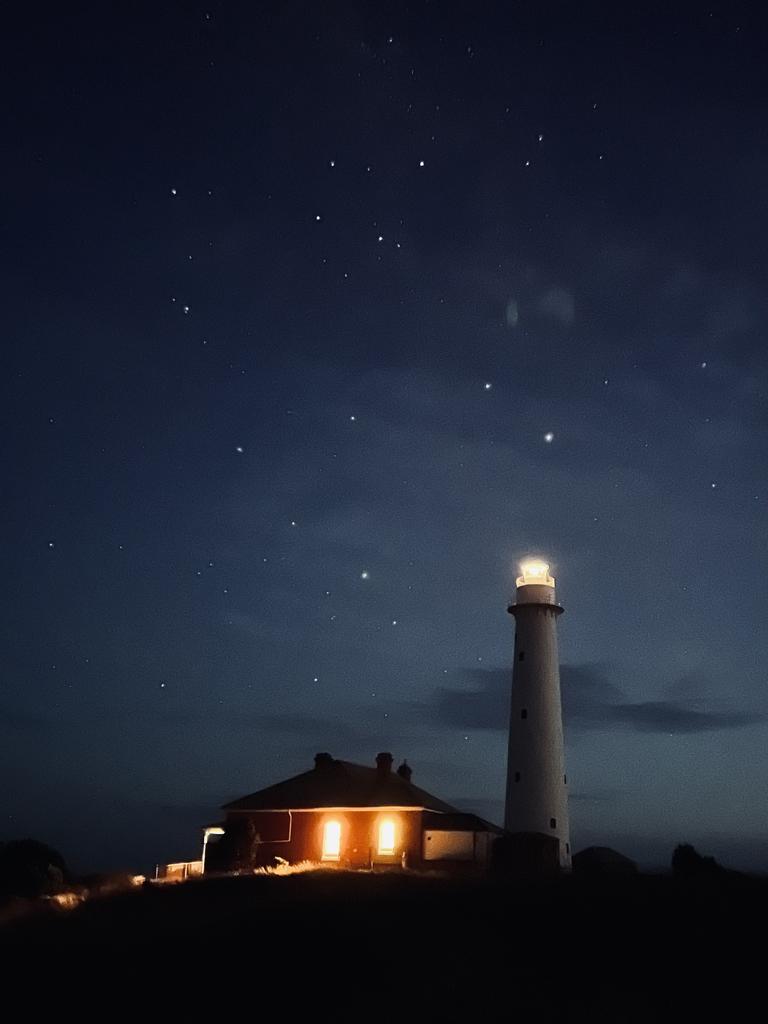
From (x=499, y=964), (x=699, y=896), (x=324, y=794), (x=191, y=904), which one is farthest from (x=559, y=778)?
(x=499, y=964)

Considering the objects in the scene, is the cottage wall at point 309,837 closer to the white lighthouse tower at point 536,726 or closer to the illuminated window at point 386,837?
the illuminated window at point 386,837

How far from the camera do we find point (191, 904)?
1096 inches

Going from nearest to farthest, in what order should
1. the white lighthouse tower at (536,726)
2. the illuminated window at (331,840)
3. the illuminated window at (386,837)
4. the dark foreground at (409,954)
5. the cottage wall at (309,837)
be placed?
the dark foreground at (409,954)
the cottage wall at (309,837)
the illuminated window at (386,837)
the illuminated window at (331,840)
the white lighthouse tower at (536,726)

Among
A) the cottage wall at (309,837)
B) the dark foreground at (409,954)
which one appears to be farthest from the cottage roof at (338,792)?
the dark foreground at (409,954)

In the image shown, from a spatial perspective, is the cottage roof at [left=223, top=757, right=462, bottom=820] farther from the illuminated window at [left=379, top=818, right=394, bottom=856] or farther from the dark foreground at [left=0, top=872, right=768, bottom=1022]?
the dark foreground at [left=0, top=872, right=768, bottom=1022]

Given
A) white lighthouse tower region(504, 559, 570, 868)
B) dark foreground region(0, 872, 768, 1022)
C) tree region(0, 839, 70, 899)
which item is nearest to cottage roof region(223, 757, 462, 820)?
white lighthouse tower region(504, 559, 570, 868)

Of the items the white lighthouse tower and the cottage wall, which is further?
the white lighthouse tower

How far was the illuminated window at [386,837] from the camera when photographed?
4044 centimetres

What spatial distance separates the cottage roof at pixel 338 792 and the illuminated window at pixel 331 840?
2.66 feet

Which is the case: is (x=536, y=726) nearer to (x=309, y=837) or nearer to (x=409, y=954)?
(x=309, y=837)

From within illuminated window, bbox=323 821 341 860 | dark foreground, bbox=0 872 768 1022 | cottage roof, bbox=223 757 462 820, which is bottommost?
dark foreground, bbox=0 872 768 1022

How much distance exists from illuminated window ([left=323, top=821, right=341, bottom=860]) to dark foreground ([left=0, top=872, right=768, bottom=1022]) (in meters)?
13.1

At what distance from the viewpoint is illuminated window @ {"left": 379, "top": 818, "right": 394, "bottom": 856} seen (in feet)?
133

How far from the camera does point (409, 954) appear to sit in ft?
69.9
